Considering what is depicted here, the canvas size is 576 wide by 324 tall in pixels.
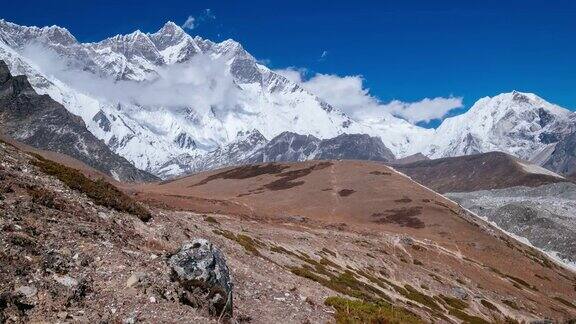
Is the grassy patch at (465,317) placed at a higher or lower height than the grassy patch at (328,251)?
lower

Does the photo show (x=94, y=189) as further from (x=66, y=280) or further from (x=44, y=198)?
(x=66, y=280)

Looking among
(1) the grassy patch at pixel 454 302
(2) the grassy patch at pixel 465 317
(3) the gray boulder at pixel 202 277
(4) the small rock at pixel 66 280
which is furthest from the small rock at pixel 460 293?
(4) the small rock at pixel 66 280

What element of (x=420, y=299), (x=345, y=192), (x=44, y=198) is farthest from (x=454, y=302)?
(x=345, y=192)

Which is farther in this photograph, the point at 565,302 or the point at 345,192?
the point at 345,192

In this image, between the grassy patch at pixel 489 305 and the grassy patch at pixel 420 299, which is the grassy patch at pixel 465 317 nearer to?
the grassy patch at pixel 420 299

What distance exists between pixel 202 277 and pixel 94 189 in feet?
40.5

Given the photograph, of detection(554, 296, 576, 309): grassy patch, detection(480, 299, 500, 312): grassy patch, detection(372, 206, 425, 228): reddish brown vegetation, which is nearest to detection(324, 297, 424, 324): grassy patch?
detection(480, 299, 500, 312): grassy patch

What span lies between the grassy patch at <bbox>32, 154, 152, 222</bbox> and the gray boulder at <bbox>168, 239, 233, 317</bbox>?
31.9 feet

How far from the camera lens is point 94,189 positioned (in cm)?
2994

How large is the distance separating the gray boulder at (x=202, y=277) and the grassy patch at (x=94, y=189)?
971cm

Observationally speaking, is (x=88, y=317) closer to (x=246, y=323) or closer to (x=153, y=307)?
(x=153, y=307)

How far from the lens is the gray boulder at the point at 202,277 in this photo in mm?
20422

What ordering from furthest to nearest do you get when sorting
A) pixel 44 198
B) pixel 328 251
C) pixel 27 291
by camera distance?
pixel 328 251 < pixel 44 198 < pixel 27 291

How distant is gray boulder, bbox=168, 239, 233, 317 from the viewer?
20422 millimetres
